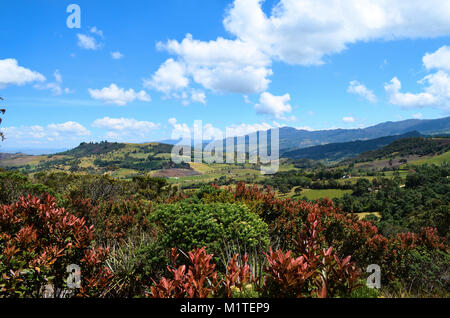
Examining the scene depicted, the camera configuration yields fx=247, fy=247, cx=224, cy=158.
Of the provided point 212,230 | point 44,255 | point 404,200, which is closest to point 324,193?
point 404,200

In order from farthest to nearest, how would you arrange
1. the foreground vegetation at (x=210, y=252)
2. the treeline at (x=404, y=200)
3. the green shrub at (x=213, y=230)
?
the treeline at (x=404, y=200) → the green shrub at (x=213, y=230) → the foreground vegetation at (x=210, y=252)

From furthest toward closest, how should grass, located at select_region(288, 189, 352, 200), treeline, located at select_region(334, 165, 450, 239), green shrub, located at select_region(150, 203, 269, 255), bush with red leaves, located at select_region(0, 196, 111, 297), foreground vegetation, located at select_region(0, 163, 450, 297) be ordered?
grass, located at select_region(288, 189, 352, 200) → treeline, located at select_region(334, 165, 450, 239) → green shrub, located at select_region(150, 203, 269, 255) → bush with red leaves, located at select_region(0, 196, 111, 297) → foreground vegetation, located at select_region(0, 163, 450, 297)

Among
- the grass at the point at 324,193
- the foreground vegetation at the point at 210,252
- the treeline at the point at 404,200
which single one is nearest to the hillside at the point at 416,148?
the treeline at the point at 404,200

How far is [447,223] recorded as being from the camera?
26.3 m

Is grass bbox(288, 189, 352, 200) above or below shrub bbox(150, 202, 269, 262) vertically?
below

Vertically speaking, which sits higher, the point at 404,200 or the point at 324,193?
the point at 404,200

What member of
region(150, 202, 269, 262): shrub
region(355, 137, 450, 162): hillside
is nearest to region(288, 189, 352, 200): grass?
region(150, 202, 269, 262): shrub

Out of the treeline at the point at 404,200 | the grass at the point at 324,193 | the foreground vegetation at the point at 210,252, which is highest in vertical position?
the foreground vegetation at the point at 210,252

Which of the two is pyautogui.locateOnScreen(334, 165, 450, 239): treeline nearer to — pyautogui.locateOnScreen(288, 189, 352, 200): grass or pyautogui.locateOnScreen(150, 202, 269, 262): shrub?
pyautogui.locateOnScreen(288, 189, 352, 200): grass

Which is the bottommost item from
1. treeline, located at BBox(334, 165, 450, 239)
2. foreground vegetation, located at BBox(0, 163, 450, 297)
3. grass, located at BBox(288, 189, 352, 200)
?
grass, located at BBox(288, 189, 352, 200)

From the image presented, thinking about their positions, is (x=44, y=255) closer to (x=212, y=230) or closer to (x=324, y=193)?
(x=212, y=230)

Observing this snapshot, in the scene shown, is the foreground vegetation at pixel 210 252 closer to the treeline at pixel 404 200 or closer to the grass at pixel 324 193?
the treeline at pixel 404 200
